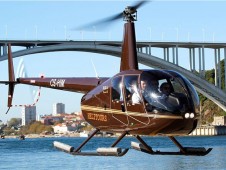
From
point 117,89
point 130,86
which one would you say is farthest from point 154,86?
point 117,89

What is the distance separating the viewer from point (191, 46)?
7162 cm

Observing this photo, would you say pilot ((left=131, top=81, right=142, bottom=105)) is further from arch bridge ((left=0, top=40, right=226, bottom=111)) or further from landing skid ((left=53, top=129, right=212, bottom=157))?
arch bridge ((left=0, top=40, right=226, bottom=111))

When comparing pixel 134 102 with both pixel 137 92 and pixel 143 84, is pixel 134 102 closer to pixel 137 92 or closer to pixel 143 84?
pixel 137 92

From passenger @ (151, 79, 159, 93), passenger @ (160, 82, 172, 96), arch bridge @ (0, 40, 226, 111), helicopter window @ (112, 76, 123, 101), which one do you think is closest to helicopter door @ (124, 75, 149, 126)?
helicopter window @ (112, 76, 123, 101)

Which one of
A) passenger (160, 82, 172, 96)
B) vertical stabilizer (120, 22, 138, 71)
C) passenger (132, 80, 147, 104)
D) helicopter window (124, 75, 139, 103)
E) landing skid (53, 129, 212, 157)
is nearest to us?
passenger (160, 82, 172, 96)

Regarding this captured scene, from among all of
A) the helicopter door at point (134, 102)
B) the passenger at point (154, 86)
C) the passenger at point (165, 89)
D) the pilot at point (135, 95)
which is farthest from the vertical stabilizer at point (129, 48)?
the passenger at point (165, 89)

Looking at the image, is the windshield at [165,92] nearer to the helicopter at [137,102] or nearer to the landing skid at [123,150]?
the helicopter at [137,102]

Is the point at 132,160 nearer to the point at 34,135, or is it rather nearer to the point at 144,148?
the point at 144,148

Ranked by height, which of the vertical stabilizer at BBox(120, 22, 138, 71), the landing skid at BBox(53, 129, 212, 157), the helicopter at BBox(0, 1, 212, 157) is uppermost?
the vertical stabilizer at BBox(120, 22, 138, 71)

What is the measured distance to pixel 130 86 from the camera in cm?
1551

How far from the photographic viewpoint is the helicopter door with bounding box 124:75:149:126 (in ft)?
50.3

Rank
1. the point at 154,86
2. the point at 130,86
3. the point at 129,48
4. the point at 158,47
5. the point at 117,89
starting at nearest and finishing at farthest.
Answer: the point at 154,86 → the point at 130,86 → the point at 117,89 → the point at 129,48 → the point at 158,47

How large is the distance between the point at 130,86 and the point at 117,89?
44 cm

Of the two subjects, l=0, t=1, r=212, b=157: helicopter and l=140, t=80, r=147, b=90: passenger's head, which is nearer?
l=0, t=1, r=212, b=157: helicopter
